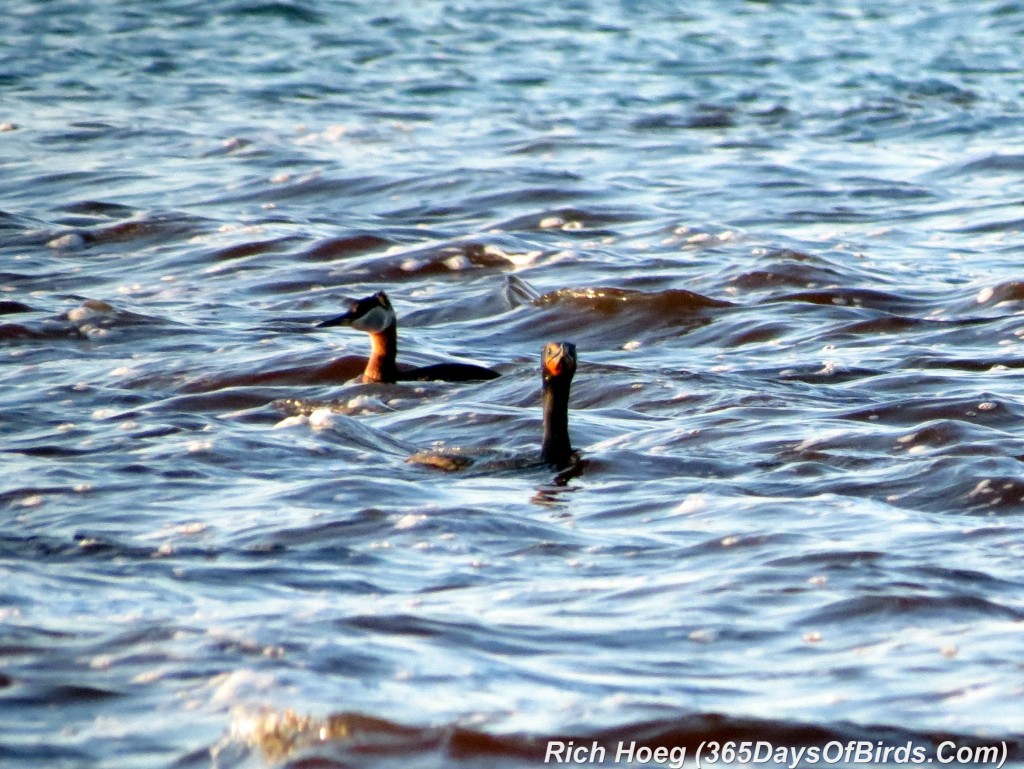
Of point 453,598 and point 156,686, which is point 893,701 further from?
point 156,686

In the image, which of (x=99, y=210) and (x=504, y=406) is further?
(x=99, y=210)

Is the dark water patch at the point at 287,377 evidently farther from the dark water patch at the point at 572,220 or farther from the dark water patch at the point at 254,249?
the dark water patch at the point at 572,220

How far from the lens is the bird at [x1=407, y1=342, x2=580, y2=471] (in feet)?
26.7

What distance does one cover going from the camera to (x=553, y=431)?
326 inches

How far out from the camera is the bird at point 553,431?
8148 millimetres

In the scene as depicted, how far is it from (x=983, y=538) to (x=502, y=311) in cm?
554

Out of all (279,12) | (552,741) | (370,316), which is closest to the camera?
(552,741)

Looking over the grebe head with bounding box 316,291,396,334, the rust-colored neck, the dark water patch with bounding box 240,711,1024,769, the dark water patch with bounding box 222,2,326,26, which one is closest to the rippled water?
the dark water patch with bounding box 240,711,1024,769

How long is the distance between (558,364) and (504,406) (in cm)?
132

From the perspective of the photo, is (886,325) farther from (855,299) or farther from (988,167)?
(988,167)

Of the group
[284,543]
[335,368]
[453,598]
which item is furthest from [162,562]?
[335,368]

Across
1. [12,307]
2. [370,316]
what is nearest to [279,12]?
[12,307]

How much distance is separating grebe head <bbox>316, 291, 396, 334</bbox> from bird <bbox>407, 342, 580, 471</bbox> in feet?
6.71

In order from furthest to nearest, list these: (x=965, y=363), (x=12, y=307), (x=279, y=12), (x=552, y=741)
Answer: (x=279, y=12) < (x=12, y=307) < (x=965, y=363) < (x=552, y=741)
